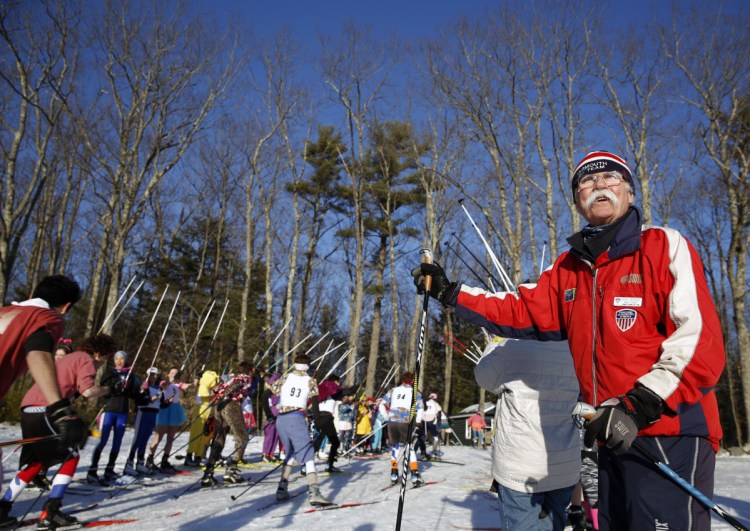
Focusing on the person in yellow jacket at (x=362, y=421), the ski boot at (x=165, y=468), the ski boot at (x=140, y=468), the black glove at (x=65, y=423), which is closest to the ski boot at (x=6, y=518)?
the black glove at (x=65, y=423)

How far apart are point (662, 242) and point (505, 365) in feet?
4.92

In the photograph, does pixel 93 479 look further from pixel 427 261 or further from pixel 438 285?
pixel 438 285

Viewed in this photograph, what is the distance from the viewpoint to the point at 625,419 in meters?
2.04

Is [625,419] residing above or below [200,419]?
above

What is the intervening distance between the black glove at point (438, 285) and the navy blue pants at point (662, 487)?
125cm

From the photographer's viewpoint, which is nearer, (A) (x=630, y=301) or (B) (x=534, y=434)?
(A) (x=630, y=301)

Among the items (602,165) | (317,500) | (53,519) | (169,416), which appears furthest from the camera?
(169,416)

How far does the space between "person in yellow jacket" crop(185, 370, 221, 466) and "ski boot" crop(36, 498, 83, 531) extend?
4.92 meters

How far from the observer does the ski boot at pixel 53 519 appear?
554 centimetres

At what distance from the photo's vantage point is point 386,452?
18438 millimetres

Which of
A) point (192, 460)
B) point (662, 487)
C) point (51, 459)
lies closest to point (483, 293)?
point (662, 487)

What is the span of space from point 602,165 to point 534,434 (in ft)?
5.13

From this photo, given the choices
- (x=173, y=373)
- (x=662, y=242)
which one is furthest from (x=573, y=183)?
(x=173, y=373)

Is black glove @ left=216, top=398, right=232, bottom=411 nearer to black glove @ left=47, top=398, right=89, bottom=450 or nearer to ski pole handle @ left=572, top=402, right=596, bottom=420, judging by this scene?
black glove @ left=47, top=398, right=89, bottom=450
